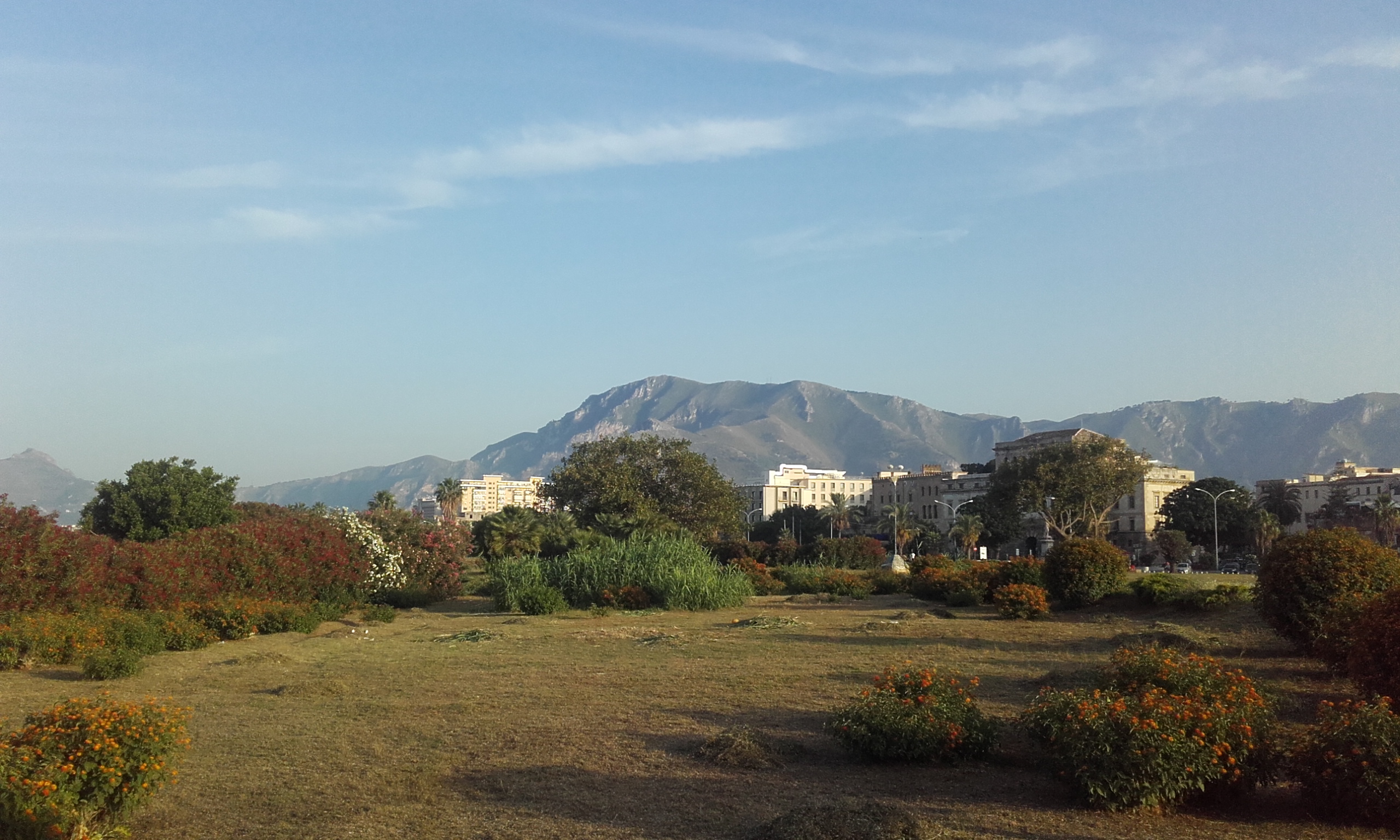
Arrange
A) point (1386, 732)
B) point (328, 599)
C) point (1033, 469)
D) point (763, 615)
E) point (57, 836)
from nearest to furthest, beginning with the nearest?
point (57, 836)
point (1386, 732)
point (763, 615)
point (328, 599)
point (1033, 469)

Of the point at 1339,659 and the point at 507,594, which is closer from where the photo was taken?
the point at 1339,659

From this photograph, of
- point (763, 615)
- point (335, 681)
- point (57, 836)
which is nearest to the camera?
point (57, 836)

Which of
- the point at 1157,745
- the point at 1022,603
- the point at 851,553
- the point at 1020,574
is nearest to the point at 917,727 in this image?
the point at 1157,745

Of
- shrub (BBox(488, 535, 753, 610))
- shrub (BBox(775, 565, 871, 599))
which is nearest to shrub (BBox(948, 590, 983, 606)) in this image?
shrub (BBox(775, 565, 871, 599))

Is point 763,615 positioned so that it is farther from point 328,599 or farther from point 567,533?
point 567,533

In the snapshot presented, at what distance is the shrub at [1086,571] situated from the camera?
877 inches

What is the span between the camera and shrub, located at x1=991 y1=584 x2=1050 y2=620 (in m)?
21.2

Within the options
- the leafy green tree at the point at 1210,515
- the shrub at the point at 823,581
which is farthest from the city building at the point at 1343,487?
the shrub at the point at 823,581

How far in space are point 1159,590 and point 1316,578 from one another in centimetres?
693

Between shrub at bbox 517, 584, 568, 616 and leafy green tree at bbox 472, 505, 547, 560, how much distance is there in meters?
13.6

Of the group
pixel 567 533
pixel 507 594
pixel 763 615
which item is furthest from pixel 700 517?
pixel 763 615

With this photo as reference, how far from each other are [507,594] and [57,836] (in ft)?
68.4

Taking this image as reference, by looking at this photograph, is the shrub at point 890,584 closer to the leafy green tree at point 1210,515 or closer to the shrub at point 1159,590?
the shrub at point 1159,590

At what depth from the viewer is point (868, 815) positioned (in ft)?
21.9
